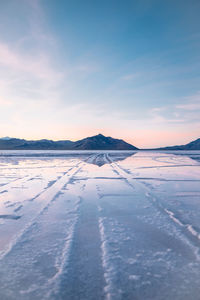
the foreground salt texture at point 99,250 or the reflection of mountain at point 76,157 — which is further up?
the reflection of mountain at point 76,157

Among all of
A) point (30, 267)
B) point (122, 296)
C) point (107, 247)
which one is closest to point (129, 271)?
point (122, 296)

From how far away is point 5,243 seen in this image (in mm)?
2787

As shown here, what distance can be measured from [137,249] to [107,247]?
398mm

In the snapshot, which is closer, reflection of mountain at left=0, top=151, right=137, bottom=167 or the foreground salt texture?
the foreground salt texture

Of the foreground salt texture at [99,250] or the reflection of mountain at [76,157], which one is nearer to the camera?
the foreground salt texture at [99,250]

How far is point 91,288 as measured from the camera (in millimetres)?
1884

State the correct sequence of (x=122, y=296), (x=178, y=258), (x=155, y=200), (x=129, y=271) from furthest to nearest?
1. (x=155, y=200)
2. (x=178, y=258)
3. (x=129, y=271)
4. (x=122, y=296)

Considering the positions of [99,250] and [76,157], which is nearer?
[99,250]

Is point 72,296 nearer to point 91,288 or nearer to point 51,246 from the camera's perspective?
point 91,288

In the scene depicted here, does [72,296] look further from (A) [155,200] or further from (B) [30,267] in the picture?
(A) [155,200]

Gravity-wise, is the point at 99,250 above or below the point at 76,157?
below

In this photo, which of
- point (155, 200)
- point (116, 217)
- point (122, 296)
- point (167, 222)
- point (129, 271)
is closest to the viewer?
point (122, 296)

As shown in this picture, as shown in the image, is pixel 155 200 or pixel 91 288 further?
pixel 155 200

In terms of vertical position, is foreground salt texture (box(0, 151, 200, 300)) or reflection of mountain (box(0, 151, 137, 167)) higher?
reflection of mountain (box(0, 151, 137, 167))
